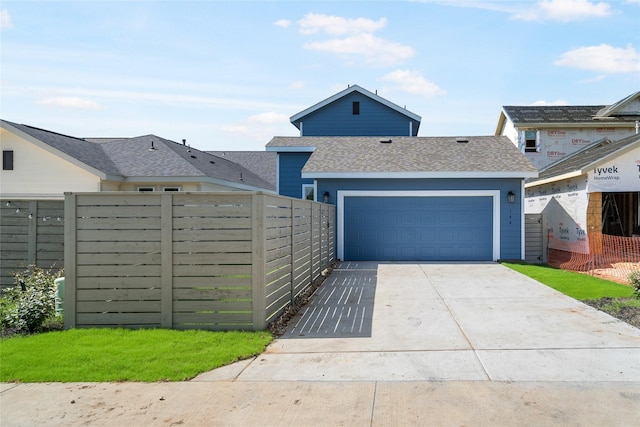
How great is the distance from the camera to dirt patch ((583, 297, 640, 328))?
7.04 metres

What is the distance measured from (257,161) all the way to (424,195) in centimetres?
1601

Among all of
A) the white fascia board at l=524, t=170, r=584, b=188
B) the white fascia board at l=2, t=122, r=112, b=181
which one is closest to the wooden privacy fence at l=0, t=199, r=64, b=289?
the white fascia board at l=2, t=122, r=112, b=181

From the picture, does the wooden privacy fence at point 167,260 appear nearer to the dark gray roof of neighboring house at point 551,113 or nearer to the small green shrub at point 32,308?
the small green shrub at point 32,308

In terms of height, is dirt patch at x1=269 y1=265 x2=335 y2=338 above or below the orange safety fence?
below

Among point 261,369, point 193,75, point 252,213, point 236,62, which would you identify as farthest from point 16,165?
point 261,369

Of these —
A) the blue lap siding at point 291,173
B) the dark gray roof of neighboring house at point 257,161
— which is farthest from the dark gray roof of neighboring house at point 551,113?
the dark gray roof of neighboring house at point 257,161

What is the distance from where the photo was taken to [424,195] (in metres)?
15.4

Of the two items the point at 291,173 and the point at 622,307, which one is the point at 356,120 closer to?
the point at 291,173

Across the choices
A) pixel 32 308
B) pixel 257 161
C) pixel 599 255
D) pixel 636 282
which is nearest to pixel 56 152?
pixel 32 308

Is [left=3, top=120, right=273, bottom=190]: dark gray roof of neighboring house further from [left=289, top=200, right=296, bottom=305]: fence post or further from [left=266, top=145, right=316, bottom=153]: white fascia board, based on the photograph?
[left=289, top=200, right=296, bottom=305]: fence post

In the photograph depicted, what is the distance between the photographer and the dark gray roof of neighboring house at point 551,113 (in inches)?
941

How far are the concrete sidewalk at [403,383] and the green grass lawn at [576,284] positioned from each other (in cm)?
203

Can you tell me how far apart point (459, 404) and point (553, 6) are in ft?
29.6

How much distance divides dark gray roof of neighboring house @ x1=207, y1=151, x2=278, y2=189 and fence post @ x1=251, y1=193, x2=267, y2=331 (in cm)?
2195
